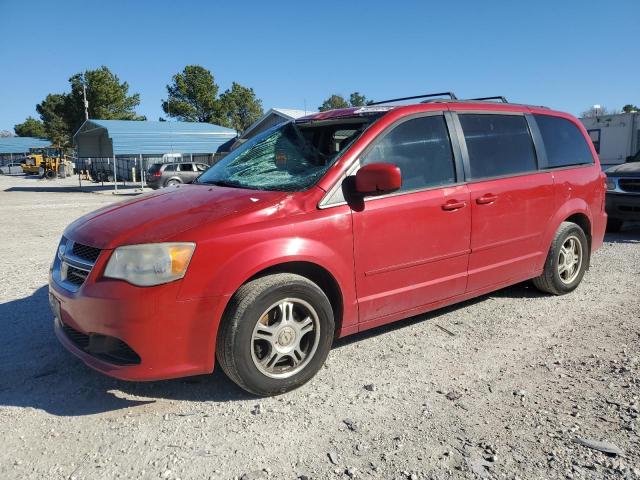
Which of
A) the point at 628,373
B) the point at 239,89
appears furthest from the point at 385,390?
the point at 239,89

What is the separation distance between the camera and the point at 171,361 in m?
2.92

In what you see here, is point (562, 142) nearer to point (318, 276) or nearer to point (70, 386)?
point (318, 276)

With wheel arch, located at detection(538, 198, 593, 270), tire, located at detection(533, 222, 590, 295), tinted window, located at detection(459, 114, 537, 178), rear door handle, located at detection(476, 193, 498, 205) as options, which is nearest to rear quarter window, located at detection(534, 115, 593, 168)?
tinted window, located at detection(459, 114, 537, 178)

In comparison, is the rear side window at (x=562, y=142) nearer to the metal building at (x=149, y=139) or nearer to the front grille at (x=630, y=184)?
the front grille at (x=630, y=184)

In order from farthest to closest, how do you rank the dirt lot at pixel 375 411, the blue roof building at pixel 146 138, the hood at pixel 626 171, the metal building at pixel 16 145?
1. the metal building at pixel 16 145
2. the blue roof building at pixel 146 138
3. the hood at pixel 626 171
4. the dirt lot at pixel 375 411

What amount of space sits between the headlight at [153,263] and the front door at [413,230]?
115cm

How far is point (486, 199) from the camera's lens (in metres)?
4.14

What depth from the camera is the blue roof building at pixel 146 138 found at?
3033 cm

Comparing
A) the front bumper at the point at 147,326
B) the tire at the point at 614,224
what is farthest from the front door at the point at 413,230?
the tire at the point at 614,224

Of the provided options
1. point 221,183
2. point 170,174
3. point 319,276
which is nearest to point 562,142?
point 319,276

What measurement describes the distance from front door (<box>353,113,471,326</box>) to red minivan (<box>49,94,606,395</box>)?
1 centimetres

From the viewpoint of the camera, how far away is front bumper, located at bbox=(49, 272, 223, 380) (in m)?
2.82

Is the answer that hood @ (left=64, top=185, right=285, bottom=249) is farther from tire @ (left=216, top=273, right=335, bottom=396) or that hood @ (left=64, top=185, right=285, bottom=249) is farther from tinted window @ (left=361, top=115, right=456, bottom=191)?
tinted window @ (left=361, top=115, right=456, bottom=191)

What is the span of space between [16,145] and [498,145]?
83.8m
